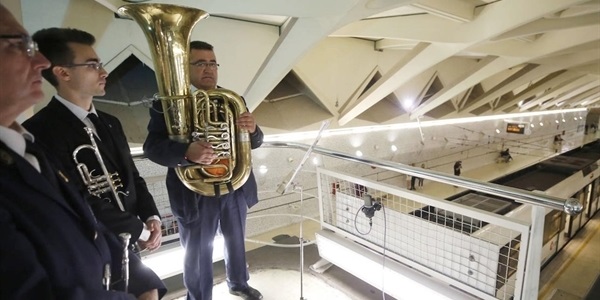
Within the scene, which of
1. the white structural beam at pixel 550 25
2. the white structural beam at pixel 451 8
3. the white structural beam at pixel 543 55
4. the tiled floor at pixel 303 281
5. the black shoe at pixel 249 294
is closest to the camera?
the black shoe at pixel 249 294

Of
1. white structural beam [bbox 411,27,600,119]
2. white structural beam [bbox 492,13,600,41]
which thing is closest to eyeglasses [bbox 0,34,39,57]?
white structural beam [bbox 492,13,600,41]

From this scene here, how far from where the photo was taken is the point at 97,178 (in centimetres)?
114

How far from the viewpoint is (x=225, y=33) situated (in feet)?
10.3

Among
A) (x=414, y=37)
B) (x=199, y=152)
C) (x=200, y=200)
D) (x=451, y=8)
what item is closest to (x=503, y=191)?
(x=199, y=152)

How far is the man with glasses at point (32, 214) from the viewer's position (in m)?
0.57

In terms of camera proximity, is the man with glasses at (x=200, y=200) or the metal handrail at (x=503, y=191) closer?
the metal handrail at (x=503, y=191)

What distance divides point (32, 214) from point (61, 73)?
696 millimetres

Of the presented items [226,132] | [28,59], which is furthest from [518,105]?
[28,59]

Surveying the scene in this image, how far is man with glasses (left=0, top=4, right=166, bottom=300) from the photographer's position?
0.57m

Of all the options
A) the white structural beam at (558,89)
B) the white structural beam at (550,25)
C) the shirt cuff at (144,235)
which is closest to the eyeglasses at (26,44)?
the shirt cuff at (144,235)

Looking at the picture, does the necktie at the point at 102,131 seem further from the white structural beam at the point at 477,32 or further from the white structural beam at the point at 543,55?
the white structural beam at the point at 543,55

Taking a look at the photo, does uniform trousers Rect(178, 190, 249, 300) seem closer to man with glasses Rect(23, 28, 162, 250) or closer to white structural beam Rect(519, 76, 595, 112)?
man with glasses Rect(23, 28, 162, 250)

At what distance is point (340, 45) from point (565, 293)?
5.10 meters

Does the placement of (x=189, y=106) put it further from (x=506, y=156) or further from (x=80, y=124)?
(x=506, y=156)
